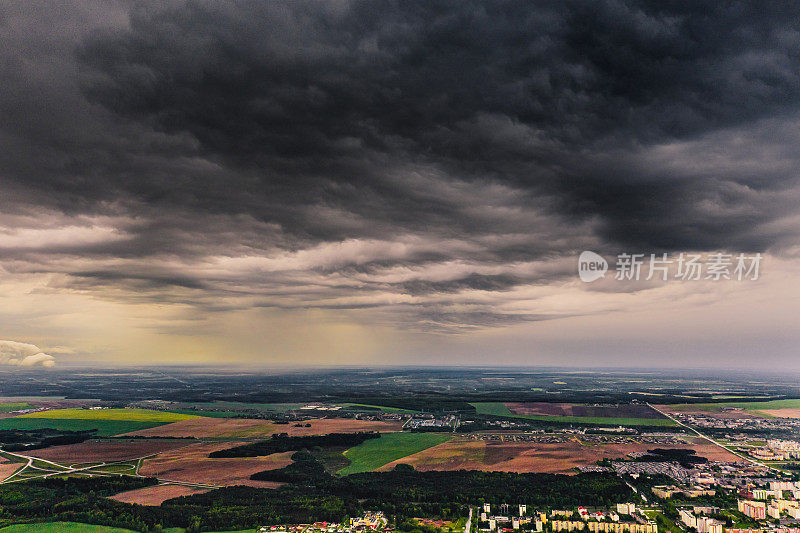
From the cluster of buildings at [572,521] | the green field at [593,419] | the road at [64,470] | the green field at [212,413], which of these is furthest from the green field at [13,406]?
the cluster of buildings at [572,521]

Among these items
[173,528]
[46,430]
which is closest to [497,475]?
[173,528]

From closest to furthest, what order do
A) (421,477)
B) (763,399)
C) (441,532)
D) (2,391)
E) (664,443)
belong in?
(441,532) → (421,477) → (664,443) → (763,399) → (2,391)

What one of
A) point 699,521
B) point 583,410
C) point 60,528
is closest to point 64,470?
point 60,528

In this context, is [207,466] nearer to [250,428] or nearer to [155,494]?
[155,494]

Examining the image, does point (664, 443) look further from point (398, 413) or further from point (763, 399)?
point (763, 399)

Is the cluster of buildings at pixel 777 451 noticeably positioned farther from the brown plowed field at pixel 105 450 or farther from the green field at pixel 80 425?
the green field at pixel 80 425
